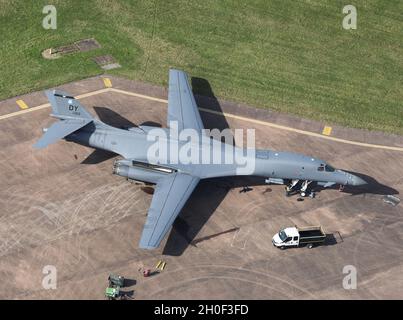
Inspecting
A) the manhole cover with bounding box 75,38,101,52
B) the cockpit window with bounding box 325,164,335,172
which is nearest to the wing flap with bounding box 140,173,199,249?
the cockpit window with bounding box 325,164,335,172

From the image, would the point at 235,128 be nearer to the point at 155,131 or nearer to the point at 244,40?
the point at 155,131

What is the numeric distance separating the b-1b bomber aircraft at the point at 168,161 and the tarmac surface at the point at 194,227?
2.29 m

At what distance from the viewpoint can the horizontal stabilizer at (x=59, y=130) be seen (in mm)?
45125

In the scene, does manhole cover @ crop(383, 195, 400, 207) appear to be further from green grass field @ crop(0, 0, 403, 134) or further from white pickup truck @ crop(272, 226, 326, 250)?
green grass field @ crop(0, 0, 403, 134)

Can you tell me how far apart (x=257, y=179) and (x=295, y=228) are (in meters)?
7.29

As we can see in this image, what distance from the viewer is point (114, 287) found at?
38.8 m

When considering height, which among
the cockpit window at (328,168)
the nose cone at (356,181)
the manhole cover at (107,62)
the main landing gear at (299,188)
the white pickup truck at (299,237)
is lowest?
the white pickup truck at (299,237)

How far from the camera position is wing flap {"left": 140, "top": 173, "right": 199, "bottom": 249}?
132 ft

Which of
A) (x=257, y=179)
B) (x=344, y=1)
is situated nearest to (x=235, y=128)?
(x=257, y=179)

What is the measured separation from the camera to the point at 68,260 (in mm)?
40781

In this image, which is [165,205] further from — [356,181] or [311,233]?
[356,181]

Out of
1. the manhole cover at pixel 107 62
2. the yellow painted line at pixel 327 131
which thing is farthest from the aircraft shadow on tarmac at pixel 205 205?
the manhole cover at pixel 107 62

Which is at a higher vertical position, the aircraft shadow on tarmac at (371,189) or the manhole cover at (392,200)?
the aircraft shadow on tarmac at (371,189)

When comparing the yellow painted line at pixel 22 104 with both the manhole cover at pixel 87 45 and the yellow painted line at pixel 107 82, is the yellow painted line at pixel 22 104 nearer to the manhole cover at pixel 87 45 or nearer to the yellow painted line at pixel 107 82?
the yellow painted line at pixel 107 82
